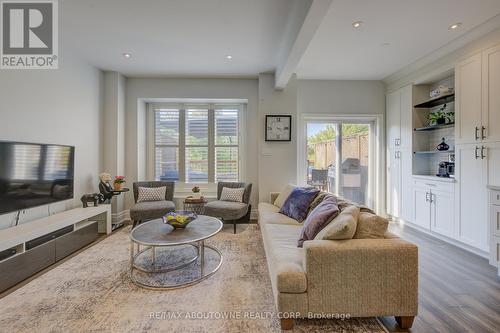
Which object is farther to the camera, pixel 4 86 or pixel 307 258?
pixel 4 86

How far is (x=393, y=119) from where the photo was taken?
4.49 metres

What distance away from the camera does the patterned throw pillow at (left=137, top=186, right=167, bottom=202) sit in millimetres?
4250

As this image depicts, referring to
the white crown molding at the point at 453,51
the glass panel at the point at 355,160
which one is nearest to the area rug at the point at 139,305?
the glass panel at the point at 355,160

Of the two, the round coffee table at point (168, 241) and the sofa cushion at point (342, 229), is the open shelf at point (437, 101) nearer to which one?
the sofa cushion at point (342, 229)

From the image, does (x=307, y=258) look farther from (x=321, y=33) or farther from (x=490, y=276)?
(x=321, y=33)

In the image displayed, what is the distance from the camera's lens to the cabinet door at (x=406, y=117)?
4.06 meters

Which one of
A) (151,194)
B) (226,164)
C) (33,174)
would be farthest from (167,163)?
(33,174)

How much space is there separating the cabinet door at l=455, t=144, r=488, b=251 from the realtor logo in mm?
5315

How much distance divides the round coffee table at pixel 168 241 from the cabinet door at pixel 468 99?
3.49 m

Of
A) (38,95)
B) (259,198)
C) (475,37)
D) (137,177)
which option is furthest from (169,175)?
(475,37)

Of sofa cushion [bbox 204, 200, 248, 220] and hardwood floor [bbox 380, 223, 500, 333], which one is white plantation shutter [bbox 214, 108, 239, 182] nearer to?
sofa cushion [bbox 204, 200, 248, 220]

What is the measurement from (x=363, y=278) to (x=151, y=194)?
3.77m

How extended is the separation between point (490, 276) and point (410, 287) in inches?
64.6

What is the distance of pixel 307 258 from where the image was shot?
163 centimetres
